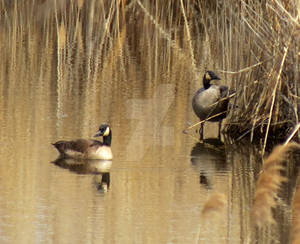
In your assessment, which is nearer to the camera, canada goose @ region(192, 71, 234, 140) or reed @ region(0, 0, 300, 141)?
reed @ region(0, 0, 300, 141)

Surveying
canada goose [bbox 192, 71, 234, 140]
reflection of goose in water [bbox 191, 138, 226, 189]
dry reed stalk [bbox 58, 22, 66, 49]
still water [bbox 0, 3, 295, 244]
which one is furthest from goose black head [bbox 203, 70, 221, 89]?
dry reed stalk [bbox 58, 22, 66, 49]

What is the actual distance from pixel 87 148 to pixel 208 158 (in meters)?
1.12

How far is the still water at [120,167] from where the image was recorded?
251 inches

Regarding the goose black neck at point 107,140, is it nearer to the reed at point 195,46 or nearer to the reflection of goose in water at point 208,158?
the reflection of goose in water at point 208,158

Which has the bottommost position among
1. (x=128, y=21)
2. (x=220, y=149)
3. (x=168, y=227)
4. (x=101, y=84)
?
(x=168, y=227)

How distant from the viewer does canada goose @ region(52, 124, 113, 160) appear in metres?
8.45

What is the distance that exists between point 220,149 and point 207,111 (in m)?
0.61

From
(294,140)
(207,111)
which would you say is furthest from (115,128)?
(294,140)

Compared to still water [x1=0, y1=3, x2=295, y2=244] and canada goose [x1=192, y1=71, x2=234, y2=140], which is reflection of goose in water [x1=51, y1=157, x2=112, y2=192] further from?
canada goose [x1=192, y1=71, x2=234, y2=140]

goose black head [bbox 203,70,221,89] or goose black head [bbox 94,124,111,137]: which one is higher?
goose black head [bbox 203,70,221,89]

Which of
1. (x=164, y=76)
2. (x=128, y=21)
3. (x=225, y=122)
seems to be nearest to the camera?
(x=225, y=122)

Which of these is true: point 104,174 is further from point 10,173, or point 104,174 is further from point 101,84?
point 101,84

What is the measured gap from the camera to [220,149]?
921 cm

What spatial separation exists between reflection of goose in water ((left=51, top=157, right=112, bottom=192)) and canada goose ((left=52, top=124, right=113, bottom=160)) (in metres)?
0.05
